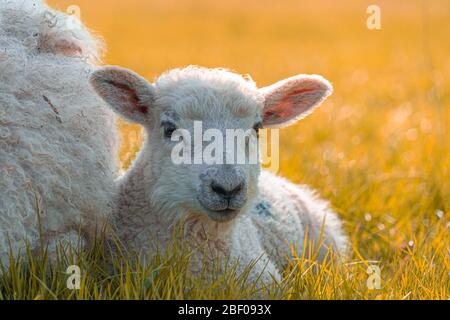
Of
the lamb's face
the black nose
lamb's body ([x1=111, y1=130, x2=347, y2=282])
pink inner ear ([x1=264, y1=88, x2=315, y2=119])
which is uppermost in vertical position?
pink inner ear ([x1=264, y1=88, x2=315, y2=119])

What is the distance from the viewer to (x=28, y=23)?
4.32m

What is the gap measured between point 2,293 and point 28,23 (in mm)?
1545

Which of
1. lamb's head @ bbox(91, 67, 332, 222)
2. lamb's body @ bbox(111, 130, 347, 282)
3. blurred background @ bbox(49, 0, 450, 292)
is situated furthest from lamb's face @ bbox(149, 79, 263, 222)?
blurred background @ bbox(49, 0, 450, 292)

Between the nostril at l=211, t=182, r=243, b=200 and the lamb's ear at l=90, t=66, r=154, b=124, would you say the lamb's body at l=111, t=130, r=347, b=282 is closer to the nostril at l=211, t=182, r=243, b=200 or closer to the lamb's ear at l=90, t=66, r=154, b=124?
the lamb's ear at l=90, t=66, r=154, b=124

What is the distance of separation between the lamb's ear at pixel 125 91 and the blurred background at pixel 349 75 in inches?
19.8

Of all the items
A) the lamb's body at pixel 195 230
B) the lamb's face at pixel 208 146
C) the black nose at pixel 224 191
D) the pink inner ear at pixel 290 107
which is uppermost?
the pink inner ear at pixel 290 107

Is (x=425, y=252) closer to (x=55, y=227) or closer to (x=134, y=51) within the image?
(x=55, y=227)

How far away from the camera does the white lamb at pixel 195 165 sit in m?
3.90

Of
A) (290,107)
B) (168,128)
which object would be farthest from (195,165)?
(290,107)

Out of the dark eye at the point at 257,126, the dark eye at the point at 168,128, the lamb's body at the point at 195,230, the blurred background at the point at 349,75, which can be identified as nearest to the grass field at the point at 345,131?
the blurred background at the point at 349,75

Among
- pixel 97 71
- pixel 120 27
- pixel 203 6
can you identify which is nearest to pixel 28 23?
pixel 97 71

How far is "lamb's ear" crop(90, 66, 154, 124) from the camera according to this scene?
13.6ft

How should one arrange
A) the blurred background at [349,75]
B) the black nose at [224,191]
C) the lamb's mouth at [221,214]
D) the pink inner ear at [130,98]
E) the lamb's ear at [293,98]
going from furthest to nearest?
the blurred background at [349,75] → the lamb's ear at [293,98] → the pink inner ear at [130,98] → the lamb's mouth at [221,214] → the black nose at [224,191]

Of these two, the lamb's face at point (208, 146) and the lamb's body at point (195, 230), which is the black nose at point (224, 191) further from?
the lamb's body at point (195, 230)
